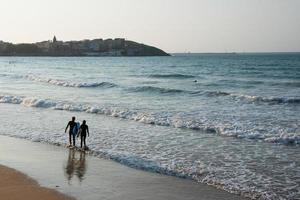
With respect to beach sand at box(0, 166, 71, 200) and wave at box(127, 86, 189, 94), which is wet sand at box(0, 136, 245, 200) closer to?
beach sand at box(0, 166, 71, 200)

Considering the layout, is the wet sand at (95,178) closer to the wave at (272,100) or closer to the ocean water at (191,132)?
the ocean water at (191,132)

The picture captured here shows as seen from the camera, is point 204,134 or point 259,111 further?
point 259,111

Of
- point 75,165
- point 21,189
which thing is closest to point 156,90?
point 75,165

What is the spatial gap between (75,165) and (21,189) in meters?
3.34

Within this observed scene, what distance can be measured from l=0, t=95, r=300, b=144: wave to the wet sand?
7.52m

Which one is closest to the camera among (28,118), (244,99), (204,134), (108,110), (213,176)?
(213,176)

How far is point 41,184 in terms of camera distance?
45.5ft

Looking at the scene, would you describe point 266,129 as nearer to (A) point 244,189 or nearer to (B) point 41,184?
(A) point 244,189

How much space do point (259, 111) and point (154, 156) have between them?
46.8ft

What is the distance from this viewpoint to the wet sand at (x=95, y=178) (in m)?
13.1

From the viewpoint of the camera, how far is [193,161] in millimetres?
17031

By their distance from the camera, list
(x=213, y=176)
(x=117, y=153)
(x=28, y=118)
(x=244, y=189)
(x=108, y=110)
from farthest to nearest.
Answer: (x=108, y=110)
(x=28, y=118)
(x=117, y=153)
(x=213, y=176)
(x=244, y=189)

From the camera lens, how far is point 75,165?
16.5m

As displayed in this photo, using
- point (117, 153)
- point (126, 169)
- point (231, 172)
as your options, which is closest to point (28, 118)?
point (117, 153)
